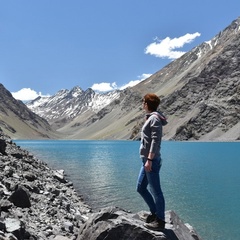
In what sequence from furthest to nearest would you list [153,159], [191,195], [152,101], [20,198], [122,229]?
1. [191,195]
2. [20,198]
3. [152,101]
4. [122,229]
5. [153,159]

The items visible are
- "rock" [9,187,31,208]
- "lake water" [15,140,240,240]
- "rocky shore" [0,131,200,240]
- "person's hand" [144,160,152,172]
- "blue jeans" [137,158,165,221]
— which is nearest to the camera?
"person's hand" [144,160,152,172]

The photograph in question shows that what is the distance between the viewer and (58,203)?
24297mm

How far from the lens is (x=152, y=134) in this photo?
10.7m

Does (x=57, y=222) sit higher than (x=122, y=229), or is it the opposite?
(x=122, y=229)

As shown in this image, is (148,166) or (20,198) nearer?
(148,166)

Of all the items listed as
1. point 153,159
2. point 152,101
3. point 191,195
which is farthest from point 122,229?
point 191,195

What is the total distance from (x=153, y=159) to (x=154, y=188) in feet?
2.99

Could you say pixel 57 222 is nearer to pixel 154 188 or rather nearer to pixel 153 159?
pixel 154 188

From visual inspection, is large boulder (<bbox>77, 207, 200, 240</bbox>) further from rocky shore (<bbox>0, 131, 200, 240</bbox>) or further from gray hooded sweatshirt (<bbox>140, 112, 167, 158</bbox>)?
gray hooded sweatshirt (<bbox>140, 112, 167, 158</bbox>)

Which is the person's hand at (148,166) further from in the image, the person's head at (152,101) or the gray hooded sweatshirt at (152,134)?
the person's head at (152,101)

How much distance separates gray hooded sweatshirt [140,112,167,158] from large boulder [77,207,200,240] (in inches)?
89.5

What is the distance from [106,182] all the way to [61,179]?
7.46 m

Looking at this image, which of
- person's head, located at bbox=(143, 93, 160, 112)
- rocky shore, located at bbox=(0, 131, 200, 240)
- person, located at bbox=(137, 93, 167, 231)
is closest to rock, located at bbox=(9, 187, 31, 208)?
rocky shore, located at bbox=(0, 131, 200, 240)

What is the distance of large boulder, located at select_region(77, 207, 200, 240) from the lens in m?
10.8
